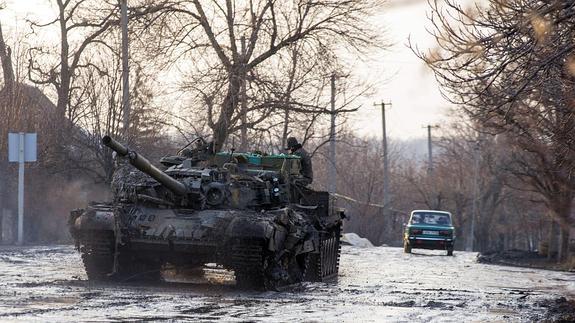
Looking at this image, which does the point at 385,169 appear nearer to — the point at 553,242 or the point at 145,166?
the point at 553,242

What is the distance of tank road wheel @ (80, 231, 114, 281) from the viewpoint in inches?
771

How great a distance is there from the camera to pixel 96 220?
19469 millimetres

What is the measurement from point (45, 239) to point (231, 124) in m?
7.31

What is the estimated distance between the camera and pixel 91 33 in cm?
3962

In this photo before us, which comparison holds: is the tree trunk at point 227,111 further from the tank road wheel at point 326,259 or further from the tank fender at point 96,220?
the tank fender at point 96,220

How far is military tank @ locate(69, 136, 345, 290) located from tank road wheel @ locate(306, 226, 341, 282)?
767mm

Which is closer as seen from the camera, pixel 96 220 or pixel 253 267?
pixel 253 267

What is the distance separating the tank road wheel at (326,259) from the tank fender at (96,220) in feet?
15.0

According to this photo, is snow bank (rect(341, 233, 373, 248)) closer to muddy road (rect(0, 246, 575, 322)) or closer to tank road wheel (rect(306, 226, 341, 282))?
muddy road (rect(0, 246, 575, 322))

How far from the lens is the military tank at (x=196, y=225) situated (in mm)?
19000

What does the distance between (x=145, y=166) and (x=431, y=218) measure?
24.7 metres

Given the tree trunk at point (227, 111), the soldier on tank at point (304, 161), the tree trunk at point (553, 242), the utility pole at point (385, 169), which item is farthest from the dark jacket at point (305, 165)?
the utility pole at point (385, 169)

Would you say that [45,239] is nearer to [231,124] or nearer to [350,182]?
[231,124]

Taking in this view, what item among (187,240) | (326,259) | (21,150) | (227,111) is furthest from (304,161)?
(21,150)
